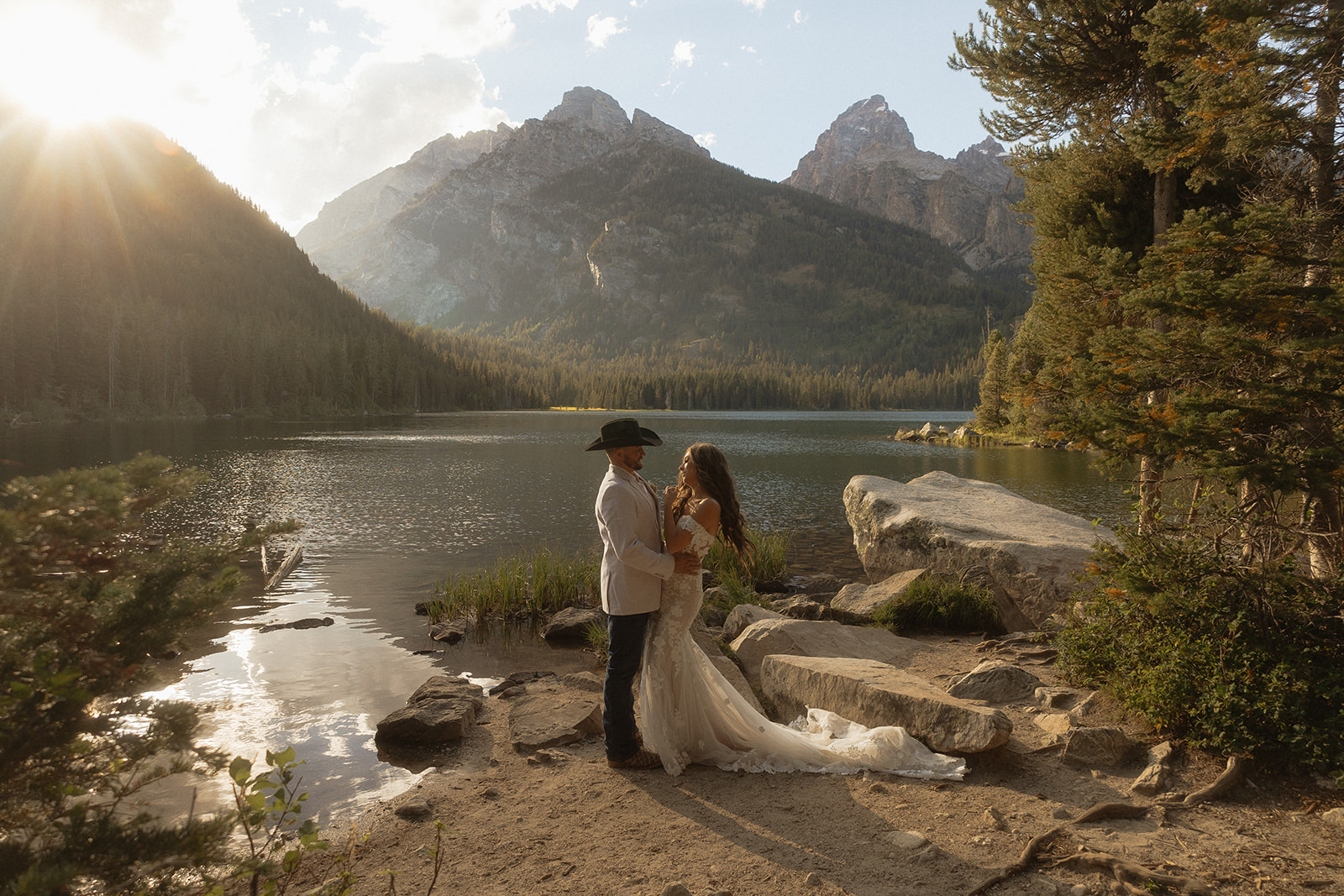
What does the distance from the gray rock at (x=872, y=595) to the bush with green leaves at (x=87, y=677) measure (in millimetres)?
10139

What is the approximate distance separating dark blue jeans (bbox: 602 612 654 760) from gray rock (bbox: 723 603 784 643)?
426 centimetres

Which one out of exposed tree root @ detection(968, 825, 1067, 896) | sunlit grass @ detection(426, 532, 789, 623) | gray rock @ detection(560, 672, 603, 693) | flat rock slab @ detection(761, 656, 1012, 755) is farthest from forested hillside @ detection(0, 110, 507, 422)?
exposed tree root @ detection(968, 825, 1067, 896)

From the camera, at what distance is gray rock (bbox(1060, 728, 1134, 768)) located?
18.5ft

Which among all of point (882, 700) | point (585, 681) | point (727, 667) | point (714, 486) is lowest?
point (585, 681)

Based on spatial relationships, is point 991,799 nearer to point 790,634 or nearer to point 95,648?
point 790,634

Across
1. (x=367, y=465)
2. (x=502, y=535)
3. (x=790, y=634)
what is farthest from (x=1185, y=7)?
(x=367, y=465)

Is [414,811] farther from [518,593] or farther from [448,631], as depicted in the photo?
[518,593]

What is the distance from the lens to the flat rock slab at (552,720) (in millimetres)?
7270

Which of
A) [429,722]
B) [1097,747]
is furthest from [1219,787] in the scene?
[429,722]

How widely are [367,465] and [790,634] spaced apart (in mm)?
38285

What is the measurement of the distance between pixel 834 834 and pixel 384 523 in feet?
73.2

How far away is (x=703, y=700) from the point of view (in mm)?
6207

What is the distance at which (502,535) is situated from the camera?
2234 centimetres

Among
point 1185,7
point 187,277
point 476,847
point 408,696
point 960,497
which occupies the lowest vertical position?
point 408,696
